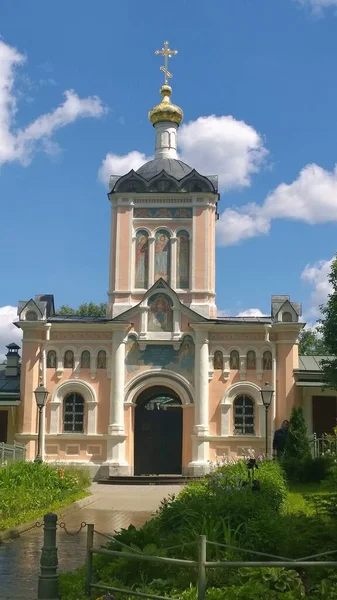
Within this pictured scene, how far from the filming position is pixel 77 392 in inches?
1053

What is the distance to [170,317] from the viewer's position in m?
26.7

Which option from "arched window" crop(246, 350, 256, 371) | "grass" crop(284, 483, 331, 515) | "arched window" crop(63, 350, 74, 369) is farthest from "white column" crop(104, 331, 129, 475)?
"grass" crop(284, 483, 331, 515)

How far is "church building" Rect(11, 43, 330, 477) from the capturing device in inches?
1024

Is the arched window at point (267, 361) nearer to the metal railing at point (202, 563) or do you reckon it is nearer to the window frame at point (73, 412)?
the window frame at point (73, 412)

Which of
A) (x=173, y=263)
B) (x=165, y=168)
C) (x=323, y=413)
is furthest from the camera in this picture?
(x=165, y=168)

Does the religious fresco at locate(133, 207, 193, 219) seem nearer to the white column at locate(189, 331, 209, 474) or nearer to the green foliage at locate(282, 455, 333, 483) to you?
the white column at locate(189, 331, 209, 474)

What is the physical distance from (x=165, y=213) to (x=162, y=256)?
5.07 feet

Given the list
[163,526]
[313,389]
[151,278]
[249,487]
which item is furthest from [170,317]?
[163,526]

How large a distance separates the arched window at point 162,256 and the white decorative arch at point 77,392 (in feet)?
14.9

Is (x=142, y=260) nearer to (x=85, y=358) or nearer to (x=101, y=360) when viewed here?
(x=101, y=360)

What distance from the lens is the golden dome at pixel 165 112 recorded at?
29875 mm

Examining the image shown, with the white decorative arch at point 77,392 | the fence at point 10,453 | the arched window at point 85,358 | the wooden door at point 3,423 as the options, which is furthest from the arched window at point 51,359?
the fence at point 10,453

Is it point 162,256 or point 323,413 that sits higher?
point 162,256

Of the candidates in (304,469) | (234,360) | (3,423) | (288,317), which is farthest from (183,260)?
(304,469)
